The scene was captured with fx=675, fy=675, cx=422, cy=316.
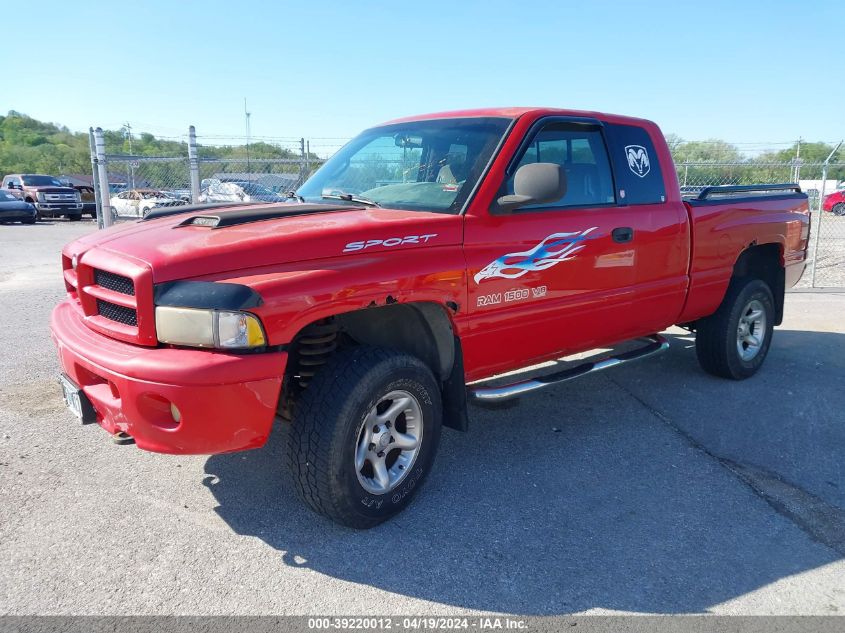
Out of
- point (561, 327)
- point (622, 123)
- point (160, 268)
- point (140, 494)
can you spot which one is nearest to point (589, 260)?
point (561, 327)

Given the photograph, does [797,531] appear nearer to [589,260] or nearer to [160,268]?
[589,260]

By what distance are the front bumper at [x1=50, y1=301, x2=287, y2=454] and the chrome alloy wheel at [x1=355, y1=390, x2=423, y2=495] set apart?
0.55 metres

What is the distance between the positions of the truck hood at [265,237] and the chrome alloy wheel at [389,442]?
29.1 inches

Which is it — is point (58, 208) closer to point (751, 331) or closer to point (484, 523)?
point (751, 331)

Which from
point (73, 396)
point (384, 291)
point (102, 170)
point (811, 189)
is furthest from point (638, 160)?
point (811, 189)

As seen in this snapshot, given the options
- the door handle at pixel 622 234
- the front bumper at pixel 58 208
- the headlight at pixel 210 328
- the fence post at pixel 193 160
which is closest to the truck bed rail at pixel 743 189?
the door handle at pixel 622 234

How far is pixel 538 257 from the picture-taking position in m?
3.71

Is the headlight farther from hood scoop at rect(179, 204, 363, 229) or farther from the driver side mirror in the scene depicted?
the driver side mirror

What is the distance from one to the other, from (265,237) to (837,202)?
89.4 ft

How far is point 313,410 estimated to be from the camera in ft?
9.81

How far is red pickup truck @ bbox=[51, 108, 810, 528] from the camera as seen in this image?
269 cm

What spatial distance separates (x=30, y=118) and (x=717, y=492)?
105823 mm

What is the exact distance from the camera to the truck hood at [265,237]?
276 cm

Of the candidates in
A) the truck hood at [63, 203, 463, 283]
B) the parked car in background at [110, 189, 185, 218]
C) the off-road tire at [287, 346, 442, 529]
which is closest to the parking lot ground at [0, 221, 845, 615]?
the off-road tire at [287, 346, 442, 529]
